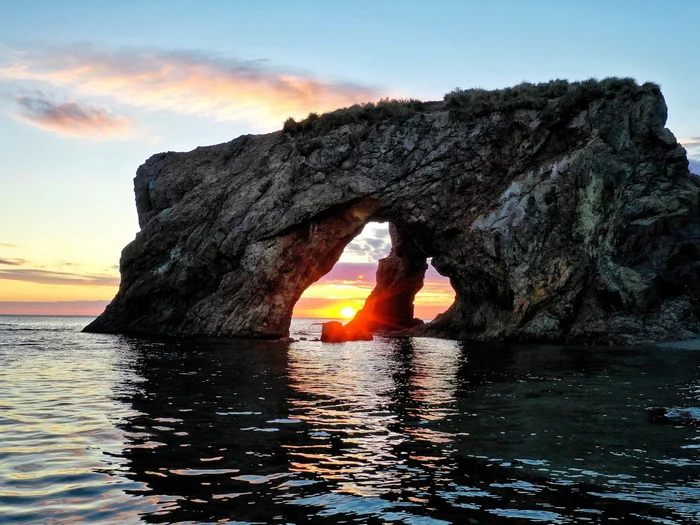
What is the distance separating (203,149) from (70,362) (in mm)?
44030

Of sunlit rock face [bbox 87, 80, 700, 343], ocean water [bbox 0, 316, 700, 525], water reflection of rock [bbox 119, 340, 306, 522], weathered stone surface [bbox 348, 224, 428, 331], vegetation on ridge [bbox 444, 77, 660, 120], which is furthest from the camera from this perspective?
weathered stone surface [bbox 348, 224, 428, 331]

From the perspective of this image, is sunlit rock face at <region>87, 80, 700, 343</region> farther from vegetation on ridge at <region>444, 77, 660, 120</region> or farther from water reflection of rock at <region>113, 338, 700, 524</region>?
water reflection of rock at <region>113, 338, 700, 524</region>

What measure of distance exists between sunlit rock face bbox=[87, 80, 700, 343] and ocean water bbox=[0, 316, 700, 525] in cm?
2482

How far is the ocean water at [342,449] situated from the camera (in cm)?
851

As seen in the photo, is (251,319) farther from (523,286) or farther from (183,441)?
(183,441)

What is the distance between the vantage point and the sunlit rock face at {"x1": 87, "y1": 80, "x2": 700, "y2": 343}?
160 ft

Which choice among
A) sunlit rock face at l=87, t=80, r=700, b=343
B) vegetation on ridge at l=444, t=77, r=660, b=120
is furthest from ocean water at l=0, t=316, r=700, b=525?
vegetation on ridge at l=444, t=77, r=660, b=120

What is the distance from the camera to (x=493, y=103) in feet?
183

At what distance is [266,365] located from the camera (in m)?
29.5

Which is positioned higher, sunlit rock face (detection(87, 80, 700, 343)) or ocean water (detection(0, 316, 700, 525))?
sunlit rock face (detection(87, 80, 700, 343))

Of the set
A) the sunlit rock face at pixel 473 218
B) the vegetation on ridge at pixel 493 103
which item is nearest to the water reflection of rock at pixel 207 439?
the sunlit rock face at pixel 473 218

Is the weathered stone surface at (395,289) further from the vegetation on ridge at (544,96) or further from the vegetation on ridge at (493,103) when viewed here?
the vegetation on ridge at (544,96)

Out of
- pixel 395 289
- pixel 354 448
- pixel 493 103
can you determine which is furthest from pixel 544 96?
pixel 354 448

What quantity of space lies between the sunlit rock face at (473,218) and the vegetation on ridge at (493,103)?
186 mm
